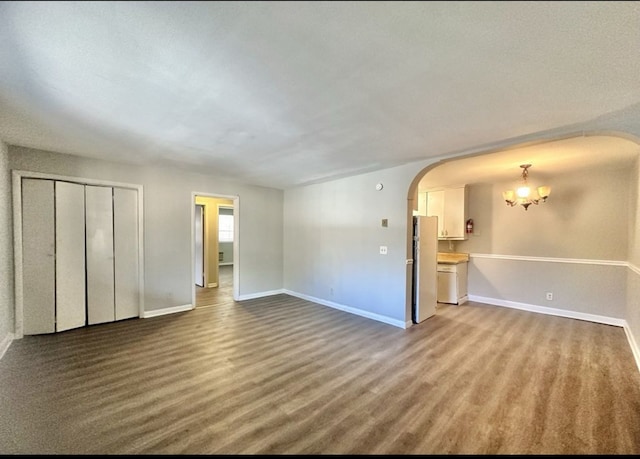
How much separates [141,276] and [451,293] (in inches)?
225

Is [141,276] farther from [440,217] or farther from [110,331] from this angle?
[440,217]

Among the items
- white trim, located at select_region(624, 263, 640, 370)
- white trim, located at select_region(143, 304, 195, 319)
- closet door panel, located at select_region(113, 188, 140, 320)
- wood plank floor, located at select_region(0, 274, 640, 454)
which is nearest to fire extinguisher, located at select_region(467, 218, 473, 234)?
wood plank floor, located at select_region(0, 274, 640, 454)

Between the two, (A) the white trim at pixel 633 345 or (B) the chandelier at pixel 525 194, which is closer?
(A) the white trim at pixel 633 345

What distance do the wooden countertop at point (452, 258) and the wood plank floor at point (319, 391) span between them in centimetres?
158

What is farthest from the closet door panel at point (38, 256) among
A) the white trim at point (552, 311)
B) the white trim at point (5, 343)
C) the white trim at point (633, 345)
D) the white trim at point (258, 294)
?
the white trim at point (552, 311)

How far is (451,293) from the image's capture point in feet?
17.1

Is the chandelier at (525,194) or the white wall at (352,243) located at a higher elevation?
the chandelier at (525,194)

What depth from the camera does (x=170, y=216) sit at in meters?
4.52

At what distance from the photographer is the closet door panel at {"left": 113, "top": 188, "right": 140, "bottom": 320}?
13.2ft

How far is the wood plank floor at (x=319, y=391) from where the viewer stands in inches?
68.4

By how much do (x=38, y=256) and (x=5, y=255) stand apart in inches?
13.9

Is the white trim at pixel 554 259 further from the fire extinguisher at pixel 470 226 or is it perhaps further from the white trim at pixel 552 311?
the white trim at pixel 552 311

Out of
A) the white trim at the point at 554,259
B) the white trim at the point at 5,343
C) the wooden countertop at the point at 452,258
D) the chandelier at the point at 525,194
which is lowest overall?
the white trim at the point at 5,343

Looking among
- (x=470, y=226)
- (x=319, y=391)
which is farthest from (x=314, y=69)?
(x=470, y=226)
